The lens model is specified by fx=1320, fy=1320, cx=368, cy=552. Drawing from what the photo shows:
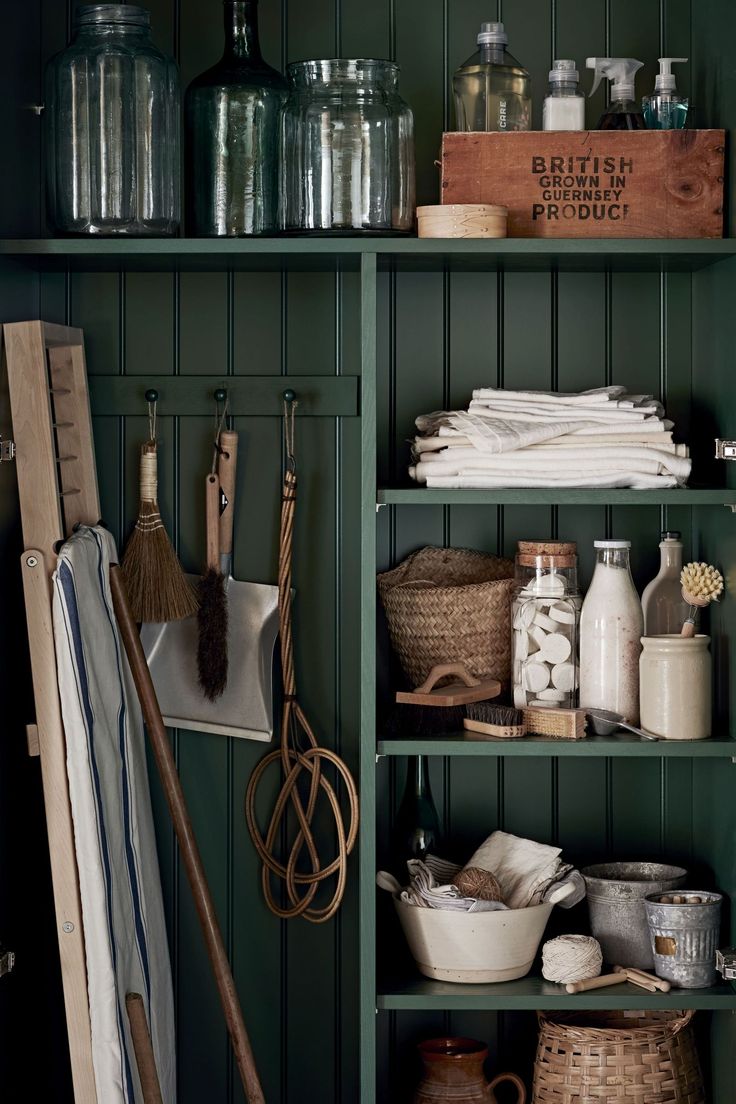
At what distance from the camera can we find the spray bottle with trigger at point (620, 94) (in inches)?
88.3

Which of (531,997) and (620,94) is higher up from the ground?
(620,94)

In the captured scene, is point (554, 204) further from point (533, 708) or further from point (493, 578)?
point (533, 708)

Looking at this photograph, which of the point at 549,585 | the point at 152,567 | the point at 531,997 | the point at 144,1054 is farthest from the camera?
the point at 152,567

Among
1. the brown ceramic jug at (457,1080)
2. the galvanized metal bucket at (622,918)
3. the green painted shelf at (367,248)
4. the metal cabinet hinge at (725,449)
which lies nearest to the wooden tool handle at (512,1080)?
the brown ceramic jug at (457,1080)

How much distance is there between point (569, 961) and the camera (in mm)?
2197

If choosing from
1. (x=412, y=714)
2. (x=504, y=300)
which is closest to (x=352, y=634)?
(x=412, y=714)

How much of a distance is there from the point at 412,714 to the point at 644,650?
1.33ft

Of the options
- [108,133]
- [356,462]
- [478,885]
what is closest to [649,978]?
[478,885]

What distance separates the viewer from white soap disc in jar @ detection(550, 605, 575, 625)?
2.27 metres

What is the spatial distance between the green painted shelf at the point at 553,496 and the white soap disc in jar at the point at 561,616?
20 centimetres

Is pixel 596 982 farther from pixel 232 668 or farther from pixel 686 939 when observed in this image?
pixel 232 668

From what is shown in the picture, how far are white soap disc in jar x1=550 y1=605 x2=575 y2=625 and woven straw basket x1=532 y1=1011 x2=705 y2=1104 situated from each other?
693mm

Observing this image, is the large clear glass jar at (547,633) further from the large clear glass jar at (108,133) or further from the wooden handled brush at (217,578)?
the large clear glass jar at (108,133)

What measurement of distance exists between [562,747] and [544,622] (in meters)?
0.22
